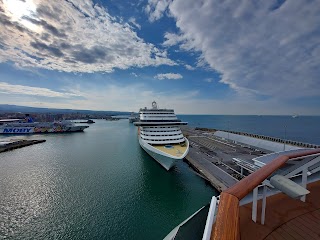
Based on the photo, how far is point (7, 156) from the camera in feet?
144

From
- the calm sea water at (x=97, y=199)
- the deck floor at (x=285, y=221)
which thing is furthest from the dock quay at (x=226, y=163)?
the deck floor at (x=285, y=221)

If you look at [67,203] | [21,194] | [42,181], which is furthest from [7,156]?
[67,203]

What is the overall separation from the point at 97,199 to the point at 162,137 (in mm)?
17503

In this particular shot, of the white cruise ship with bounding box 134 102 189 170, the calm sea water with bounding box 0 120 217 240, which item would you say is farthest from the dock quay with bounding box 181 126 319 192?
the white cruise ship with bounding box 134 102 189 170

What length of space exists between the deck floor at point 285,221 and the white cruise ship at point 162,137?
868 inches

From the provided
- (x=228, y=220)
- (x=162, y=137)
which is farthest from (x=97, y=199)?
(x=228, y=220)

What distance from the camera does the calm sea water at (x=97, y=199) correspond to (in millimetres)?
16172

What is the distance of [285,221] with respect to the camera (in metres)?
5.21

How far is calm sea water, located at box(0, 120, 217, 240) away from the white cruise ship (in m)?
2.85

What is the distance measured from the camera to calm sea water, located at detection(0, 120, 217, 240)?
16.2 metres

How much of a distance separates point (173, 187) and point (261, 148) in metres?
29.9

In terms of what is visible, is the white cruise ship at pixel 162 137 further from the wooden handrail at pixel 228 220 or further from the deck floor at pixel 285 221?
Result: the wooden handrail at pixel 228 220

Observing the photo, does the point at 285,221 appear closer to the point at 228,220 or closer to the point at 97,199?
the point at 228,220

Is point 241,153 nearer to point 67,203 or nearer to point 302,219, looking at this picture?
point 67,203
